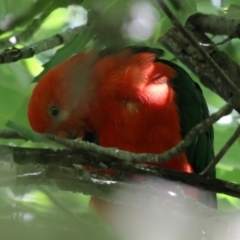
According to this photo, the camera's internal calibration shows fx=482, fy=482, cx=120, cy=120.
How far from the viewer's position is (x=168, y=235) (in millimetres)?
729

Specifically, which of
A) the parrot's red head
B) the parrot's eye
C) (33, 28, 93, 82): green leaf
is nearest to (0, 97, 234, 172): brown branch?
(33, 28, 93, 82): green leaf

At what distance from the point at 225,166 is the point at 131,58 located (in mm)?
459

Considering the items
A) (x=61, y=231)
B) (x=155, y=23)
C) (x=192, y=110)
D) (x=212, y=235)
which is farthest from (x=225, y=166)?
(x=61, y=231)

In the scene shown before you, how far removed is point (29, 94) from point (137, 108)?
0.33 meters

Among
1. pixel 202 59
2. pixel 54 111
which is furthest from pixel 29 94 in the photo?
pixel 202 59

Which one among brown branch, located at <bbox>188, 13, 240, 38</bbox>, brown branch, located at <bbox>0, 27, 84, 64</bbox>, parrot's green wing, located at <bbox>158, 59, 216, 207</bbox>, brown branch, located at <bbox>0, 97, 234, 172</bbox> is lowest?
parrot's green wing, located at <bbox>158, 59, 216, 207</bbox>

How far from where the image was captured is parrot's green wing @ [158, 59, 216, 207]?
5.11 ft

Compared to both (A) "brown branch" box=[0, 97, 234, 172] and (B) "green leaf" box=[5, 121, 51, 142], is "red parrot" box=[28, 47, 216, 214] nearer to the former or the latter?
(A) "brown branch" box=[0, 97, 234, 172]

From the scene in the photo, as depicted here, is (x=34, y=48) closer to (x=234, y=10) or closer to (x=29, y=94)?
(x=29, y=94)

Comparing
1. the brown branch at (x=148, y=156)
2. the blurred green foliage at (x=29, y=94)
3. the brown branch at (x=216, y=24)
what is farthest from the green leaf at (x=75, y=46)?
the brown branch at (x=216, y=24)

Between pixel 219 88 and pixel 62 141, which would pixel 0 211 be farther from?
pixel 219 88

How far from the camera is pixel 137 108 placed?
4.85 ft

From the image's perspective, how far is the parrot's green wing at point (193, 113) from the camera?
1.56 m

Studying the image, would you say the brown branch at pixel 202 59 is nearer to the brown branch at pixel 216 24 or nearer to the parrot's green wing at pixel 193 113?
the brown branch at pixel 216 24
